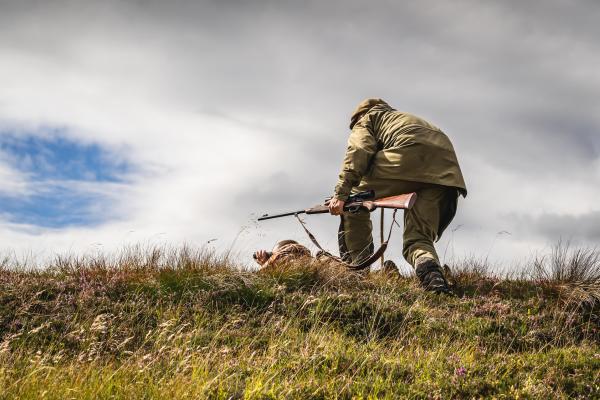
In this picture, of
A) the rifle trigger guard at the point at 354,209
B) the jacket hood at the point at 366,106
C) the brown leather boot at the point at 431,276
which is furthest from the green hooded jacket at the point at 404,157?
the brown leather boot at the point at 431,276

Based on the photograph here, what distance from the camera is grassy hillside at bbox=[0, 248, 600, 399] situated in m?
4.98

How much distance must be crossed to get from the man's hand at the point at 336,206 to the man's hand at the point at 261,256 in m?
1.26

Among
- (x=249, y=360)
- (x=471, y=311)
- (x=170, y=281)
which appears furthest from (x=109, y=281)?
(x=471, y=311)

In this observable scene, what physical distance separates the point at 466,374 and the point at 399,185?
3719 mm

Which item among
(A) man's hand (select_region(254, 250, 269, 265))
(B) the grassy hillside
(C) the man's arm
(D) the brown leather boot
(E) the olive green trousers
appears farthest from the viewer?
(A) man's hand (select_region(254, 250, 269, 265))

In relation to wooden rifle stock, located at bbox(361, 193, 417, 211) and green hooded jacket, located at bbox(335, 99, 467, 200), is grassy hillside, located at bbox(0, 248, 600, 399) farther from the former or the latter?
green hooded jacket, located at bbox(335, 99, 467, 200)

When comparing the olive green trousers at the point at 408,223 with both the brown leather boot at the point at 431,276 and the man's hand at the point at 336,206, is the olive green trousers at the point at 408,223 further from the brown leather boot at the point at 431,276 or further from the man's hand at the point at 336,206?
the man's hand at the point at 336,206

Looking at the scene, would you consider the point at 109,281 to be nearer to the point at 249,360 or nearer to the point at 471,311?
the point at 249,360

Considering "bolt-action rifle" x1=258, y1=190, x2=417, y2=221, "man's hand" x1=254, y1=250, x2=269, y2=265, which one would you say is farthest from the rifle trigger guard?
"man's hand" x1=254, y1=250, x2=269, y2=265

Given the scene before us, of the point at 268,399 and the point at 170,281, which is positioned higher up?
the point at 170,281

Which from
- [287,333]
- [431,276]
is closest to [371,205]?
[431,276]

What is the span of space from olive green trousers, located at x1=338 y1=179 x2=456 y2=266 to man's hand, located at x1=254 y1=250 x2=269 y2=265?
3.74 feet

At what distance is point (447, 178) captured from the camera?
850cm

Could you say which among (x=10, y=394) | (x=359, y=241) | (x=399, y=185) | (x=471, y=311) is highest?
(x=399, y=185)
